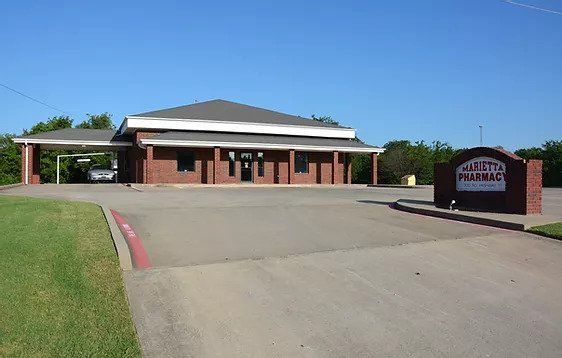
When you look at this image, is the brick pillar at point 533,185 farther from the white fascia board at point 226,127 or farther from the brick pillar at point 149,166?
the white fascia board at point 226,127

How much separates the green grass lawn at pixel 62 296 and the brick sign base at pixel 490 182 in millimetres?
9979

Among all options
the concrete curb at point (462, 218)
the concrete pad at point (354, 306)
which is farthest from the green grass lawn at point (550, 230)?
the concrete pad at point (354, 306)

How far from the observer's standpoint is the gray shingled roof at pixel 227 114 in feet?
107

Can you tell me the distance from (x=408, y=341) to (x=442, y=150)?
149ft

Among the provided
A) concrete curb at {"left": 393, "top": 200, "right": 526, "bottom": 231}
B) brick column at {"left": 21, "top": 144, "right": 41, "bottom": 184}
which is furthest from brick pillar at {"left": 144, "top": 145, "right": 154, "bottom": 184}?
concrete curb at {"left": 393, "top": 200, "right": 526, "bottom": 231}

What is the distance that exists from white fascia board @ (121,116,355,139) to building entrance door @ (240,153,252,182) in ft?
6.84

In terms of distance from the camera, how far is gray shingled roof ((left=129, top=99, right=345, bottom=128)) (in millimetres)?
32550

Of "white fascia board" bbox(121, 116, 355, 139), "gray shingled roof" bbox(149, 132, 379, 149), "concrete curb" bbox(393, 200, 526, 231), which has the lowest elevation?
"concrete curb" bbox(393, 200, 526, 231)

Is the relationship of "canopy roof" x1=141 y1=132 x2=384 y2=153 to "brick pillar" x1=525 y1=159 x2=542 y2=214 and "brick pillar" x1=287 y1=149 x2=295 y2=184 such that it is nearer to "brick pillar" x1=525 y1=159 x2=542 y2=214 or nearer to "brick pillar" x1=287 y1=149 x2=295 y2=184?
"brick pillar" x1=287 y1=149 x2=295 y2=184

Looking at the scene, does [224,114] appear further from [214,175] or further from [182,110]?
[214,175]

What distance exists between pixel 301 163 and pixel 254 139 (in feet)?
14.0

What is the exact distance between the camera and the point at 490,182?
42.8ft

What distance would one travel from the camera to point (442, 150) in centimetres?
4722

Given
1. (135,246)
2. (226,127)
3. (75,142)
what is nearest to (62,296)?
(135,246)
